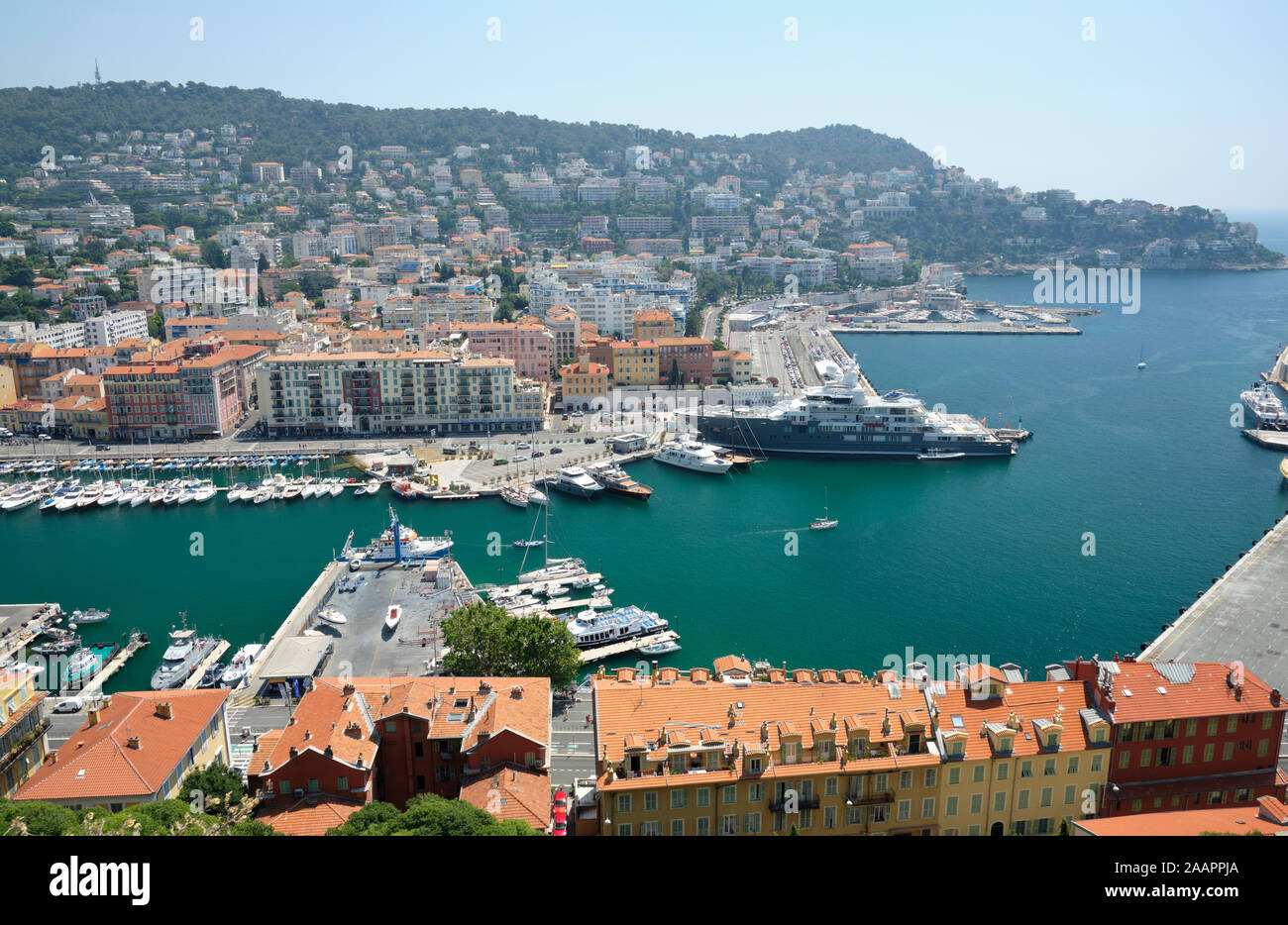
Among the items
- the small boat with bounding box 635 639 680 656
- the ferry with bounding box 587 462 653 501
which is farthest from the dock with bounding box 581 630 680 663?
the ferry with bounding box 587 462 653 501

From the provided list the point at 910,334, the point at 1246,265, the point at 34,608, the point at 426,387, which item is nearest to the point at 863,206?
the point at 1246,265

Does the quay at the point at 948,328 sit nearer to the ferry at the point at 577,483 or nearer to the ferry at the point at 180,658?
the ferry at the point at 577,483

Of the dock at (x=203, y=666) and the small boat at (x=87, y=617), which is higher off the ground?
the small boat at (x=87, y=617)

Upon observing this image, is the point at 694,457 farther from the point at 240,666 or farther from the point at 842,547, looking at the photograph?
the point at 240,666

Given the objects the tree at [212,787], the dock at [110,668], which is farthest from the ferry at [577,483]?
the tree at [212,787]

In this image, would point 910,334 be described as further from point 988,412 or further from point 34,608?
point 34,608

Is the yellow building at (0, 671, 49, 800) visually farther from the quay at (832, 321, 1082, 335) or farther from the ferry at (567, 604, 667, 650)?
the quay at (832, 321, 1082, 335)

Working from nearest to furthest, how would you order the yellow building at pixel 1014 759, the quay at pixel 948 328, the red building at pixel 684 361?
the yellow building at pixel 1014 759
the red building at pixel 684 361
the quay at pixel 948 328
